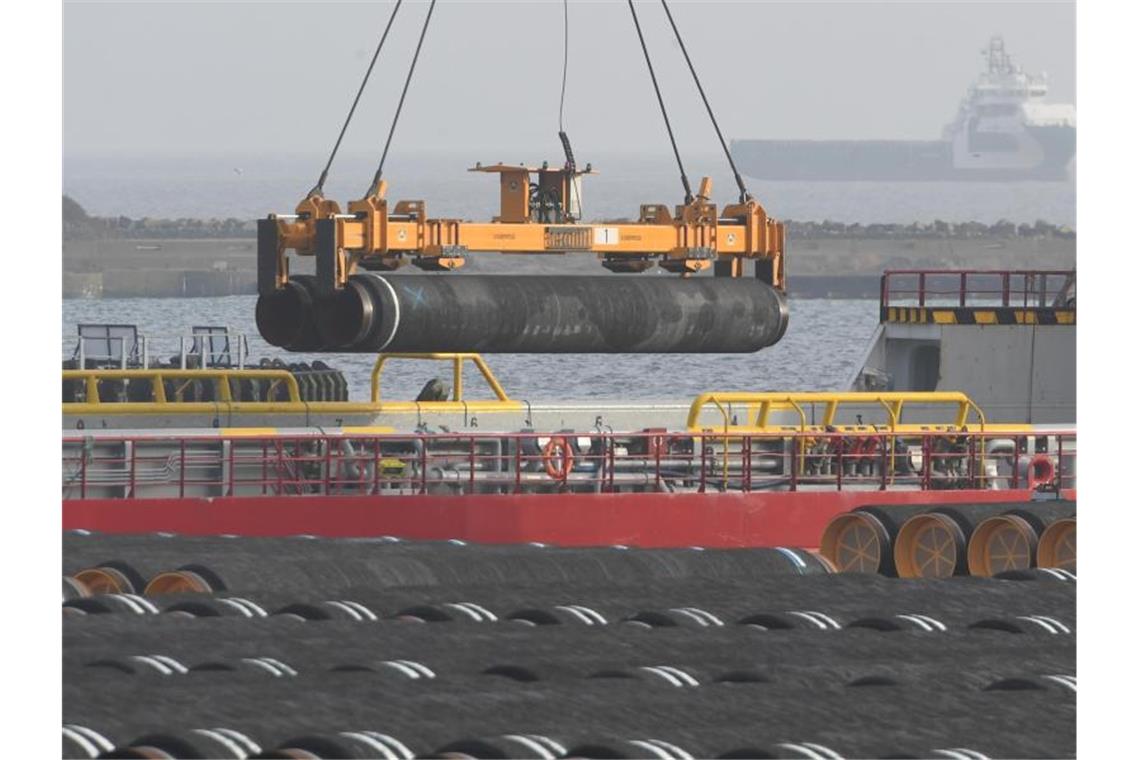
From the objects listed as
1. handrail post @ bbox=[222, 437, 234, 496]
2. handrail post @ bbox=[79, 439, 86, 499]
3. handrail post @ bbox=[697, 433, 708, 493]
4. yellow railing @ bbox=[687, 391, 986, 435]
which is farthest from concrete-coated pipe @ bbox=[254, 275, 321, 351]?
yellow railing @ bbox=[687, 391, 986, 435]

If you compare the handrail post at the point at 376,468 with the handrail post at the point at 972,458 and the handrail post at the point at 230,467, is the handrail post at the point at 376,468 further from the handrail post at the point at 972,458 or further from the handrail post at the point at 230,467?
the handrail post at the point at 972,458

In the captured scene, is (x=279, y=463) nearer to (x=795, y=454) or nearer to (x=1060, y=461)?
(x=795, y=454)

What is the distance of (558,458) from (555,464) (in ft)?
1.07

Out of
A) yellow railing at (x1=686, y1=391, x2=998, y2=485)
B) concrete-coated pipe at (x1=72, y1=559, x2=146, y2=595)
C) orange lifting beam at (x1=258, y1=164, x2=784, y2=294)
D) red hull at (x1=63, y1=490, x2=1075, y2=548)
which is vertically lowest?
red hull at (x1=63, y1=490, x2=1075, y2=548)

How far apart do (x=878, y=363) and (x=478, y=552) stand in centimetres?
1783

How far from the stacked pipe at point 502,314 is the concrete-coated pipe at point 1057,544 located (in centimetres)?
523

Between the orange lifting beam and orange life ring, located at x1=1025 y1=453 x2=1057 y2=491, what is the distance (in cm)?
491

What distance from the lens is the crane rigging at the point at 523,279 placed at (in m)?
25.5

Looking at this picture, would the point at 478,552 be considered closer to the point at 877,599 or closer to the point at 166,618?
the point at 877,599

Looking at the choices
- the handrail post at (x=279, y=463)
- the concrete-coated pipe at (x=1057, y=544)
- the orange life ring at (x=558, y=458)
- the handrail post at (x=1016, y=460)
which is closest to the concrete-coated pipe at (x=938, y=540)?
the concrete-coated pipe at (x=1057, y=544)

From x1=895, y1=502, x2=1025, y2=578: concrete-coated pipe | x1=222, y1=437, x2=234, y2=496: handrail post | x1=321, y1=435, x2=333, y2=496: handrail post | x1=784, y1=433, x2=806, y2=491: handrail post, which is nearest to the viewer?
x1=895, y1=502, x2=1025, y2=578: concrete-coated pipe

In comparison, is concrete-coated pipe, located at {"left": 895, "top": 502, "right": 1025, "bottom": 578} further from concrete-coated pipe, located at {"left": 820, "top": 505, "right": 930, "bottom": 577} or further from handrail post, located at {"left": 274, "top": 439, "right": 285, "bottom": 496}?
handrail post, located at {"left": 274, "top": 439, "right": 285, "bottom": 496}

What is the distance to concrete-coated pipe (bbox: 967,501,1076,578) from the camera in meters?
23.3

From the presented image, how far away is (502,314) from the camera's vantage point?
25594 mm
